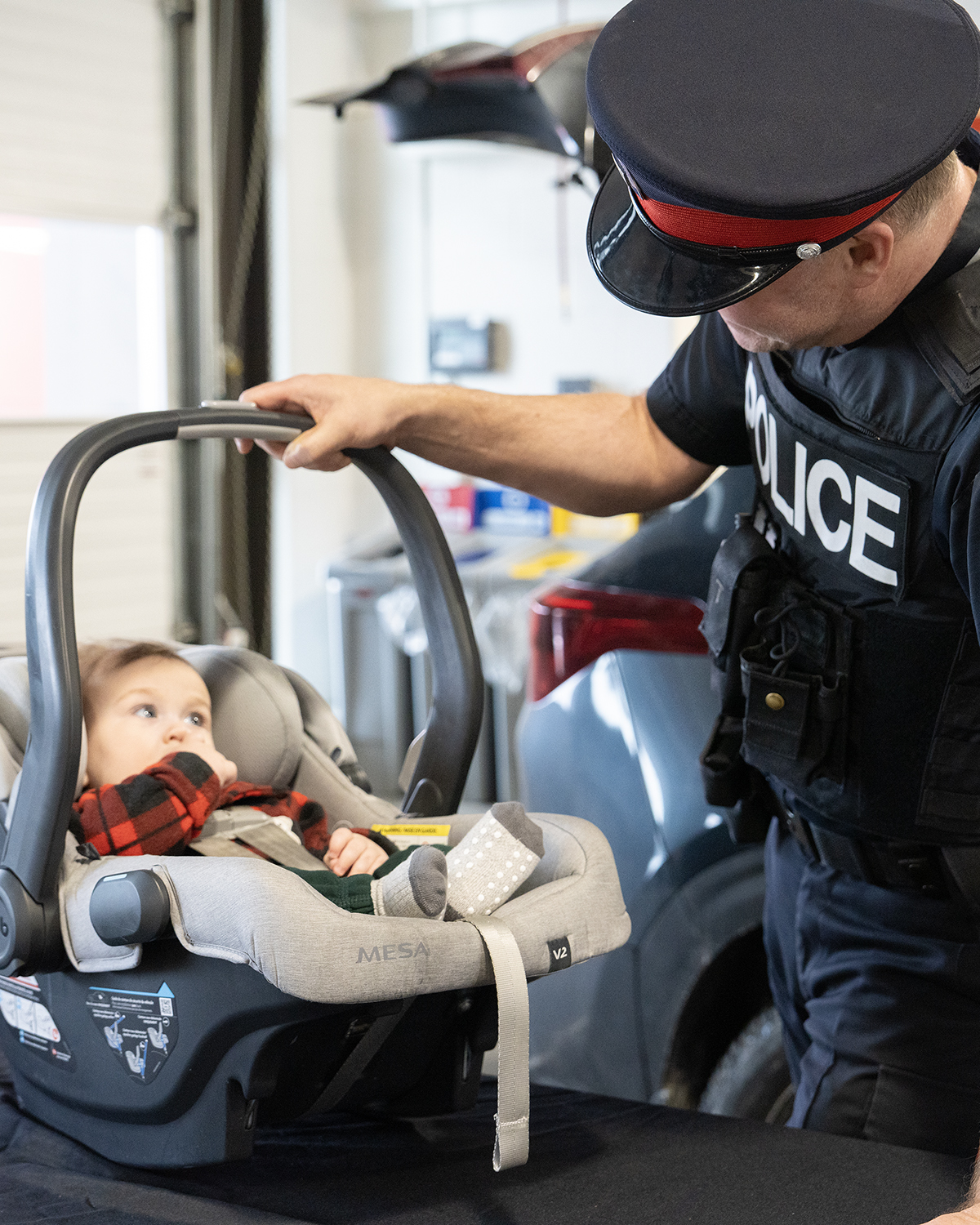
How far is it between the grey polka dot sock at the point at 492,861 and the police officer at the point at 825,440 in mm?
308

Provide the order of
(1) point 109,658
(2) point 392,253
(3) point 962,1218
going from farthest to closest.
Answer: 1. (2) point 392,253
2. (1) point 109,658
3. (3) point 962,1218

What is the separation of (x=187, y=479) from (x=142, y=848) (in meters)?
3.86

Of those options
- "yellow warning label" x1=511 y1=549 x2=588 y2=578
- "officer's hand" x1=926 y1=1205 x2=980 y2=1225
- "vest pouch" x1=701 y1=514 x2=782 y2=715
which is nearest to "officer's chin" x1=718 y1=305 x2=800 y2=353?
"vest pouch" x1=701 y1=514 x2=782 y2=715

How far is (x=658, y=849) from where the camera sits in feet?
5.65

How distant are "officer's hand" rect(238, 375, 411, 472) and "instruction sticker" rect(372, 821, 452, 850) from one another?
389 millimetres

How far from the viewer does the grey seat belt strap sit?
96 cm

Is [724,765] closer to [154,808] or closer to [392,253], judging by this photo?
[154,808]

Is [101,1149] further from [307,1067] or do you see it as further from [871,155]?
[871,155]

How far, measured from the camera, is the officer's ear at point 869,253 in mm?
1002

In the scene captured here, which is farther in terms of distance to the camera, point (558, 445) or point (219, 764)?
point (558, 445)

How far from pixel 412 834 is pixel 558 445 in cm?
52

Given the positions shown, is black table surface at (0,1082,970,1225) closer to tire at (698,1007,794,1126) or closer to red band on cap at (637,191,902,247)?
tire at (698,1007,794,1126)

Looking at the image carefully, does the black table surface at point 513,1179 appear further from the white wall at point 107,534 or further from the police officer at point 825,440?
the white wall at point 107,534

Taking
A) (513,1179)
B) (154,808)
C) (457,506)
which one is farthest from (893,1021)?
(457,506)
